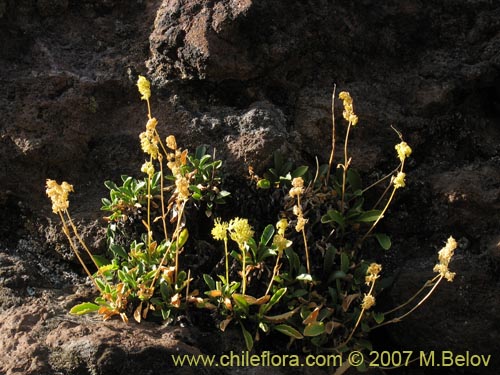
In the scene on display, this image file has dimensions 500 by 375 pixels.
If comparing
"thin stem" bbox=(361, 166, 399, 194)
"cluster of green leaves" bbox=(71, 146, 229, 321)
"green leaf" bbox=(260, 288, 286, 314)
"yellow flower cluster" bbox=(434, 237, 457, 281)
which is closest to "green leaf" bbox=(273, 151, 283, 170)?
"cluster of green leaves" bbox=(71, 146, 229, 321)

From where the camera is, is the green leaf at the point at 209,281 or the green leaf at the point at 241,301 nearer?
the green leaf at the point at 241,301

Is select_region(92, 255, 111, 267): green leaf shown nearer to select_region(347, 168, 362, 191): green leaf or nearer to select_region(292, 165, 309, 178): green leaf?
select_region(292, 165, 309, 178): green leaf

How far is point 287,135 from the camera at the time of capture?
4.32 metres

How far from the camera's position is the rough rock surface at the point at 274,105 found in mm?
4062

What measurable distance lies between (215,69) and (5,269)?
183cm

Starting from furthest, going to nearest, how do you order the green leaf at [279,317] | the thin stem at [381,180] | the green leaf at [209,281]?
the thin stem at [381,180], the green leaf at [209,281], the green leaf at [279,317]

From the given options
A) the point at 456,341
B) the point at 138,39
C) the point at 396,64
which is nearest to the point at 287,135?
the point at 396,64

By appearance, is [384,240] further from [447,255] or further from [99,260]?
[99,260]

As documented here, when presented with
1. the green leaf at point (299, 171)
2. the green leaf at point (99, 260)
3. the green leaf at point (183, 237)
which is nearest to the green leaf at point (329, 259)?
the green leaf at point (299, 171)

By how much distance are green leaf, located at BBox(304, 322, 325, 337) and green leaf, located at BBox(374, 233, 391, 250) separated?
74 centimetres

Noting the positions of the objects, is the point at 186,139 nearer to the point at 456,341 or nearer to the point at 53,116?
the point at 53,116

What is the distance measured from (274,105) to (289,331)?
5.24ft

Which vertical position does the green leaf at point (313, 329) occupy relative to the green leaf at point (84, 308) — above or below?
below

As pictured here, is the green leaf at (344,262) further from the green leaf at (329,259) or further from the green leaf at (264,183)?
the green leaf at (264,183)
